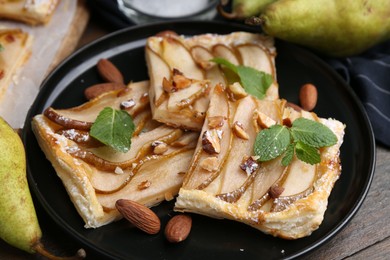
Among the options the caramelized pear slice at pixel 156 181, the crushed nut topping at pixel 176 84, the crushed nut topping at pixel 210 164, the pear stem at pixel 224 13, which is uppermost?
the pear stem at pixel 224 13

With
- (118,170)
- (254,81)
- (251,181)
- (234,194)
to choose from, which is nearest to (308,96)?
(254,81)

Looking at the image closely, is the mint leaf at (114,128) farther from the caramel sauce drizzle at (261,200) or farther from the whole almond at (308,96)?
the whole almond at (308,96)

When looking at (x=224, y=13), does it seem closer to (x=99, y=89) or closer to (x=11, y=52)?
(x=99, y=89)

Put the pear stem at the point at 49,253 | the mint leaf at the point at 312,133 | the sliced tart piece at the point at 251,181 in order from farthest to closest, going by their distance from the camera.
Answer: the mint leaf at the point at 312,133 → the sliced tart piece at the point at 251,181 → the pear stem at the point at 49,253

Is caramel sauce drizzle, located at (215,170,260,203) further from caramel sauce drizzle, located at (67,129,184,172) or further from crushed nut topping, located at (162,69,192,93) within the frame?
crushed nut topping, located at (162,69,192,93)

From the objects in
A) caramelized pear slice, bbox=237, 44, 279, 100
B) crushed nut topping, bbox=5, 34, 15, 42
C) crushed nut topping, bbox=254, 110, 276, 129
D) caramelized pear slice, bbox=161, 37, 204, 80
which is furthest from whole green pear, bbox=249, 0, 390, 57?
crushed nut topping, bbox=5, 34, 15, 42

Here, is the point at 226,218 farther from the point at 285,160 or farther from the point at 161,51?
the point at 161,51

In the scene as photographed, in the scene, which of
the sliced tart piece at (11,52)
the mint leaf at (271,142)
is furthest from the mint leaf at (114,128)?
the sliced tart piece at (11,52)

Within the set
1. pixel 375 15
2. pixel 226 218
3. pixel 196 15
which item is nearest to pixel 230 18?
pixel 196 15
